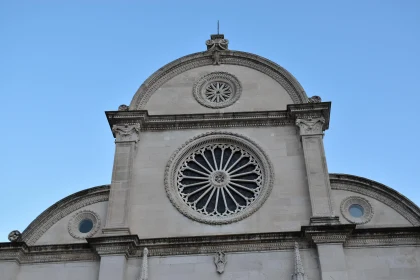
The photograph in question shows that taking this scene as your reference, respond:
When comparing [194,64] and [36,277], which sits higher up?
[194,64]

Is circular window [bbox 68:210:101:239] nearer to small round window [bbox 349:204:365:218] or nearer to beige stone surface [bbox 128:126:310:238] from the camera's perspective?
beige stone surface [bbox 128:126:310:238]

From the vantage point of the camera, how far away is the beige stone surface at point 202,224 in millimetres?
17844

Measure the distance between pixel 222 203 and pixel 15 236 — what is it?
723 cm

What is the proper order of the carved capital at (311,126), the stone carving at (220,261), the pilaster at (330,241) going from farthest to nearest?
the carved capital at (311,126), the stone carving at (220,261), the pilaster at (330,241)

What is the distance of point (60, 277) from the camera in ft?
57.0

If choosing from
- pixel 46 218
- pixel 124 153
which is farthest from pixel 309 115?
pixel 46 218

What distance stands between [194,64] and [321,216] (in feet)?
29.0

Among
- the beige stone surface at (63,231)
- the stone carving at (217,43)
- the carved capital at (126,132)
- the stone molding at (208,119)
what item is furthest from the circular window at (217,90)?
the beige stone surface at (63,231)

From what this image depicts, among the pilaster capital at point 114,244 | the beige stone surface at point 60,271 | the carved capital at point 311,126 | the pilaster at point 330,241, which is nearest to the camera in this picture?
the pilaster at point 330,241

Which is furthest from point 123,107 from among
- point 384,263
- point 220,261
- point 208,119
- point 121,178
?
point 384,263

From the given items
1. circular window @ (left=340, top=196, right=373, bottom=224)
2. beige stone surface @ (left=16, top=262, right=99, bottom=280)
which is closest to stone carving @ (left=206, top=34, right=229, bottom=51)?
circular window @ (left=340, top=196, right=373, bottom=224)

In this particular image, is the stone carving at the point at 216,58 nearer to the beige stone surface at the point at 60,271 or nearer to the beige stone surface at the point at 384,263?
the beige stone surface at the point at 384,263

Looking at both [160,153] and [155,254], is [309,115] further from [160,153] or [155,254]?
[155,254]

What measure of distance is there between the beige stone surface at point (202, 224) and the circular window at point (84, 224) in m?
1.48
